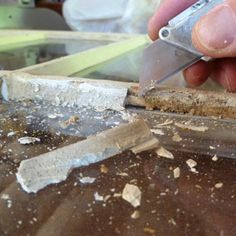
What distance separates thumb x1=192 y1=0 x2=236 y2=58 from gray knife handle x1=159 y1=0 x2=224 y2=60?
2 centimetres

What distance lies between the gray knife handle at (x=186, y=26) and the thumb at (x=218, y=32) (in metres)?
0.02

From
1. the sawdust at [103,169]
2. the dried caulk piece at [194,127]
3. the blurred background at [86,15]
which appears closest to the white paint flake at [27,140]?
the sawdust at [103,169]

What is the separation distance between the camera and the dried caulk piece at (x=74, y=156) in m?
0.47

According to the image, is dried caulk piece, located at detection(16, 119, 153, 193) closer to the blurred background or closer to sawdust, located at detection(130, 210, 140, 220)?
sawdust, located at detection(130, 210, 140, 220)

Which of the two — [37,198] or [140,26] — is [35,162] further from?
[140,26]

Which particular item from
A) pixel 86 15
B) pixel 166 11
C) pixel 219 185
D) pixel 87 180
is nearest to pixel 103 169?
pixel 87 180

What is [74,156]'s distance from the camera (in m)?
0.51

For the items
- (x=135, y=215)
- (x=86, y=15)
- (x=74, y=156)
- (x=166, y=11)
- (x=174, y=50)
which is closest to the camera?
(x=135, y=215)

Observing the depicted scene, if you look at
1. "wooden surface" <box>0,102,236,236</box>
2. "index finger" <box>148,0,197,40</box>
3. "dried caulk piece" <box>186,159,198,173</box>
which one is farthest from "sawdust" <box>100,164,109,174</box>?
"index finger" <box>148,0,197,40</box>

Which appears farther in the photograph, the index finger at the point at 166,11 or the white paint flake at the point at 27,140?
the index finger at the point at 166,11

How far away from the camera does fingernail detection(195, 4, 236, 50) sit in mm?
538

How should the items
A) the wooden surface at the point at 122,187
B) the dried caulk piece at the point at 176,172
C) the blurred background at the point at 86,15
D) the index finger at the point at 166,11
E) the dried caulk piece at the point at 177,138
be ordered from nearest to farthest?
the wooden surface at the point at 122,187, the dried caulk piece at the point at 176,172, the dried caulk piece at the point at 177,138, the index finger at the point at 166,11, the blurred background at the point at 86,15

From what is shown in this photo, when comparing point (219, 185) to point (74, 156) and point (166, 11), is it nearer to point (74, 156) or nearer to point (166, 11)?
point (74, 156)

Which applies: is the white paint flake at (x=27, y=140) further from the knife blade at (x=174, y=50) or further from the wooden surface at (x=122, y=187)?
the knife blade at (x=174, y=50)
